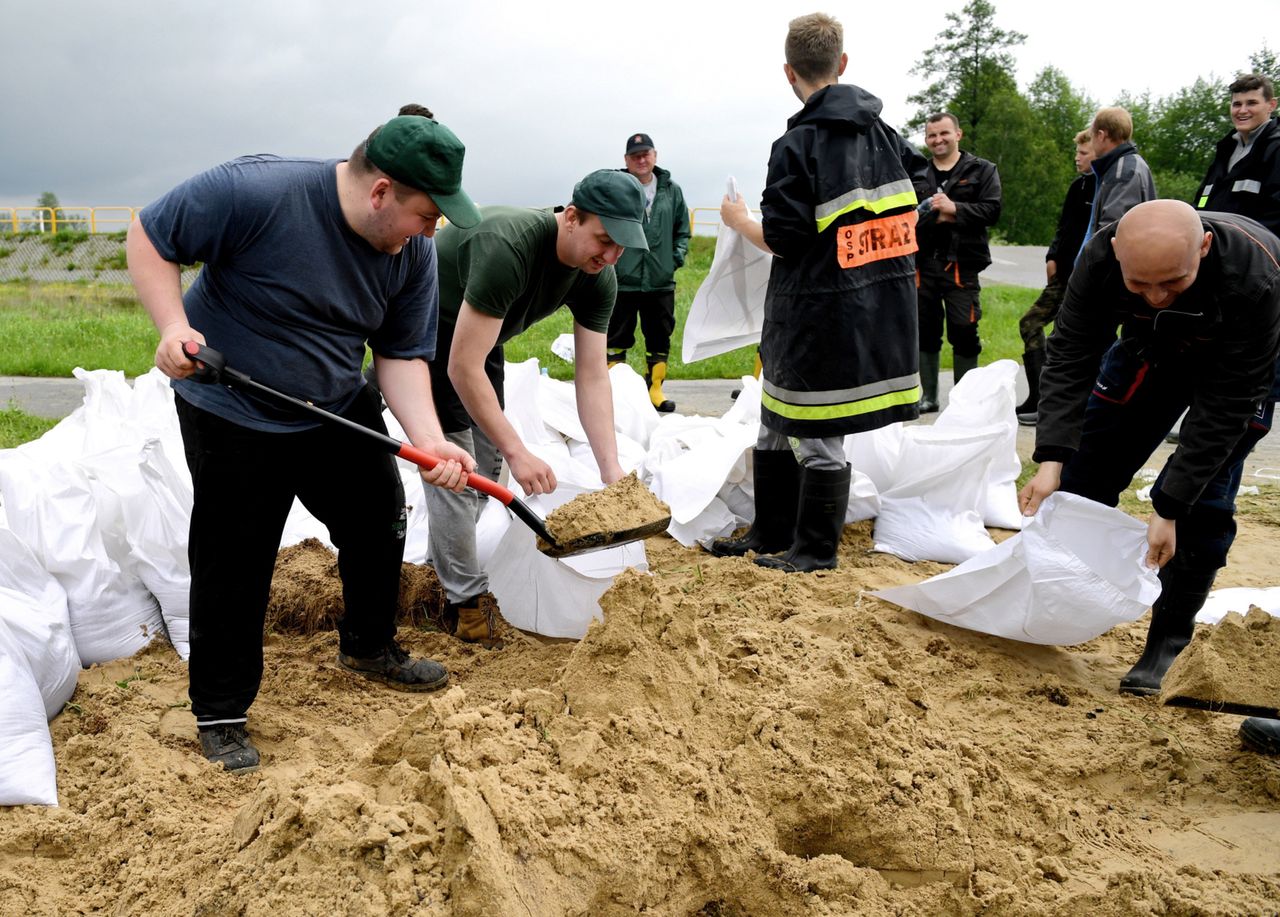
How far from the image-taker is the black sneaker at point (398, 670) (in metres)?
3.07

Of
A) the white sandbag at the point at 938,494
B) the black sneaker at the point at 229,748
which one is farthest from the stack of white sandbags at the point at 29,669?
the white sandbag at the point at 938,494

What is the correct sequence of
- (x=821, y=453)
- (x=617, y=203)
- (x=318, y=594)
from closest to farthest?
(x=617, y=203) → (x=318, y=594) → (x=821, y=453)

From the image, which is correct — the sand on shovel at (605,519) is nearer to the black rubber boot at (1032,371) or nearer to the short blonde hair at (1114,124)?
the short blonde hair at (1114,124)

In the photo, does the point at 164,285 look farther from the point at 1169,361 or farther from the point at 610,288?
the point at 1169,361

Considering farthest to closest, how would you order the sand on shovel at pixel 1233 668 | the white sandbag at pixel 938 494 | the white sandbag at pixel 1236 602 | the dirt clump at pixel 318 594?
the white sandbag at pixel 938 494 → the white sandbag at pixel 1236 602 → the dirt clump at pixel 318 594 → the sand on shovel at pixel 1233 668

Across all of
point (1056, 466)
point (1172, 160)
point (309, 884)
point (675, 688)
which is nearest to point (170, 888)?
point (309, 884)

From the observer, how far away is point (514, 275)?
9.51 feet

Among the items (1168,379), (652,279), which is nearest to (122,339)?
(652,279)

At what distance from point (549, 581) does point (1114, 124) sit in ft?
13.9

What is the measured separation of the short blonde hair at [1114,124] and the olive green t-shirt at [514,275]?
11.8ft

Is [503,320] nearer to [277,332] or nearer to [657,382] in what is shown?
[277,332]

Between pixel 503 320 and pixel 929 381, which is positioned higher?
pixel 503 320

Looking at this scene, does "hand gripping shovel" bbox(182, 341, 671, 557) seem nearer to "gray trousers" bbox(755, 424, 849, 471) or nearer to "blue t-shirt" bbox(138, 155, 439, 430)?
"blue t-shirt" bbox(138, 155, 439, 430)

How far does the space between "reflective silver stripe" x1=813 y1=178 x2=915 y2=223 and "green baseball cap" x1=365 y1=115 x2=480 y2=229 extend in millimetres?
1774
